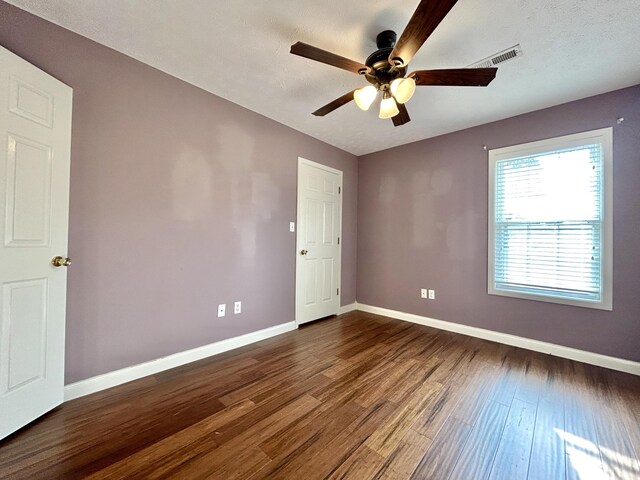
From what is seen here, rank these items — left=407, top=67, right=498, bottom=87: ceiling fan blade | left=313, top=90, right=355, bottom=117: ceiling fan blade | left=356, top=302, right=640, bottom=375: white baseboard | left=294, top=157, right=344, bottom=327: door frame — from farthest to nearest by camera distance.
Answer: left=294, top=157, right=344, bottom=327: door frame
left=356, top=302, right=640, bottom=375: white baseboard
left=313, top=90, right=355, bottom=117: ceiling fan blade
left=407, top=67, right=498, bottom=87: ceiling fan blade

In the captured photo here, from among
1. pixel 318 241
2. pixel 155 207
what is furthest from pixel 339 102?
pixel 318 241

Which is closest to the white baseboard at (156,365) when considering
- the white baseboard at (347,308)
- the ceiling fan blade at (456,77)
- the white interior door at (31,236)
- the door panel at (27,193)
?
the white interior door at (31,236)

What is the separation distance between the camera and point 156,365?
212 centimetres

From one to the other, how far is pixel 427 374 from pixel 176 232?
2.52 m

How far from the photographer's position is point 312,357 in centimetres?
244

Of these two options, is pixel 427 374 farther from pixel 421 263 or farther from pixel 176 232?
pixel 176 232

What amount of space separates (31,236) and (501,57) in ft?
11.2

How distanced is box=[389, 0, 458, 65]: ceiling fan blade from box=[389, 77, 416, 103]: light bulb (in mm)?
113

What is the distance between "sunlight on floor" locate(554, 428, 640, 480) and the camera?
123 centimetres

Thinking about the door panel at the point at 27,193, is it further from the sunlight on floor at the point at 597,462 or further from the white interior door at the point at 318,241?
the sunlight on floor at the point at 597,462

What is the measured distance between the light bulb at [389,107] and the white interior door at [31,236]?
2175mm

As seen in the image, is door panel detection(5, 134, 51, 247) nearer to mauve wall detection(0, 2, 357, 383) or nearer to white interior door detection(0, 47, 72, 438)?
white interior door detection(0, 47, 72, 438)

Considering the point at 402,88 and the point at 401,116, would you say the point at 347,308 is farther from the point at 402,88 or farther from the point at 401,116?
the point at 402,88

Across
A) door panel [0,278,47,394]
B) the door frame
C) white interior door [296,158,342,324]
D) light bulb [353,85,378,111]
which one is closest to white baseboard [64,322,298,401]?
door panel [0,278,47,394]
